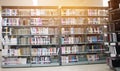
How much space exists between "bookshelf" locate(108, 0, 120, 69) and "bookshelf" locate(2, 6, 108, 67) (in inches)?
53.2

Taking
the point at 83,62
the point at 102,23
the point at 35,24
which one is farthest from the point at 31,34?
the point at 102,23

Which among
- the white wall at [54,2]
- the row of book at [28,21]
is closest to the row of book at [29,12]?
the row of book at [28,21]

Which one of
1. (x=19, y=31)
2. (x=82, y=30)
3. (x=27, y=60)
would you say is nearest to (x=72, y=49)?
(x=82, y=30)

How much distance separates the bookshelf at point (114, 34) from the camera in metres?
6.07

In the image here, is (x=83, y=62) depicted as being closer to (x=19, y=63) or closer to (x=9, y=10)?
(x=19, y=63)

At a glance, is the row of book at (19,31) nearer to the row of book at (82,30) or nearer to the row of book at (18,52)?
the row of book at (18,52)

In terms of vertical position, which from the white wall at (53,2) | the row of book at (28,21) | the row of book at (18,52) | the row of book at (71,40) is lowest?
the row of book at (18,52)

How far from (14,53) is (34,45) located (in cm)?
75

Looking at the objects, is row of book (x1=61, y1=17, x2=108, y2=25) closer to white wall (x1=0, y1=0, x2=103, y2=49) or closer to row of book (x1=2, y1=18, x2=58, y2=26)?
row of book (x1=2, y1=18, x2=58, y2=26)

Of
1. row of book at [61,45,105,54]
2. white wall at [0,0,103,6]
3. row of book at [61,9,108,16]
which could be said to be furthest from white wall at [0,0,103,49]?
row of book at [61,45,105,54]

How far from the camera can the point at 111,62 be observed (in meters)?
6.28

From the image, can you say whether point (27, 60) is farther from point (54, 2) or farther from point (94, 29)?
point (54, 2)

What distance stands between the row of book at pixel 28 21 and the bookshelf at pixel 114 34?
2.06m

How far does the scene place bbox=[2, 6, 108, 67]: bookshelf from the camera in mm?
7316
